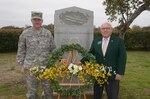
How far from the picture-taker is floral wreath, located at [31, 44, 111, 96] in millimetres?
5691

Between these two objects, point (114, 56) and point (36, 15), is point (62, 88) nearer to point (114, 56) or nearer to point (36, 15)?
point (114, 56)

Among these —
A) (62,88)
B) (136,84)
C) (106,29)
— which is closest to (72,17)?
(106,29)

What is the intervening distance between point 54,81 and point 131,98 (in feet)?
11.0

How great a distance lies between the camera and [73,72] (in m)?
5.69

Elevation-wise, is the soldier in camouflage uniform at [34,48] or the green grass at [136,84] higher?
the soldier in camouflage uniform at [34,48]

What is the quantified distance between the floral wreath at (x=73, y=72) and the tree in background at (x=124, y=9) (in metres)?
5.21

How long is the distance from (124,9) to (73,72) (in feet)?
19.9

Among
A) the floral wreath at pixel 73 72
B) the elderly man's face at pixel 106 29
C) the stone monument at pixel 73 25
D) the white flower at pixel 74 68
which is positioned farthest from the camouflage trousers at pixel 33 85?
the stone monument at pixel 73 25

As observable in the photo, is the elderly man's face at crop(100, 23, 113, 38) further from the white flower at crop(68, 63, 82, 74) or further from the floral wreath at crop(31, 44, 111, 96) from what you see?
the white flower at crop(68, 63, 82, 74)

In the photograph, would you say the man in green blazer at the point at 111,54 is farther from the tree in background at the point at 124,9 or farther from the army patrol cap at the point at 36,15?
the tree in background at the point at 124,9

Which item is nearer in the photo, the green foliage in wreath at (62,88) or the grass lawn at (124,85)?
the green foliage in wreath at (62,88)

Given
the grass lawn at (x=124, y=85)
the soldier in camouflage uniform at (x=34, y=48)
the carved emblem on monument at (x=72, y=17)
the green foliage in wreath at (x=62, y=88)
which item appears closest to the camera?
the green foliage in wreath at (x=62, y=88)

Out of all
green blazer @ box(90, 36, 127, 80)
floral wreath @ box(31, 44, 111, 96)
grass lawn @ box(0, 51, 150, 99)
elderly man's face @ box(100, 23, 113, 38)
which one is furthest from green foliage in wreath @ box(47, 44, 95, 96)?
grass lawn @ box(0, 51, 150, 99)

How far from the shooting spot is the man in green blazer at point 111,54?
19.8 ft
